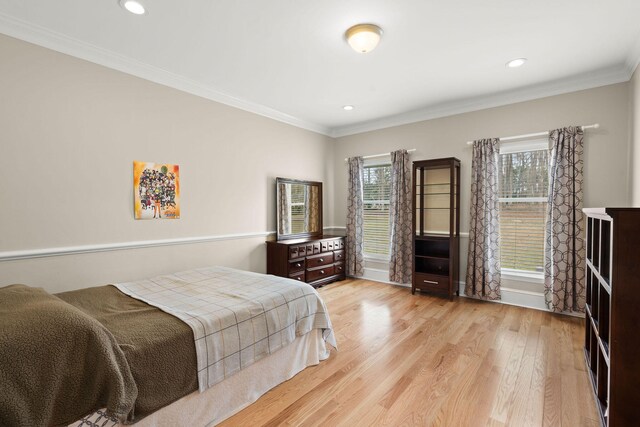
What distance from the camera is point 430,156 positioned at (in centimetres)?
436

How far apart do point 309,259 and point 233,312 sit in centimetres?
254

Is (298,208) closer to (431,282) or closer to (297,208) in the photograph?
(297,208)

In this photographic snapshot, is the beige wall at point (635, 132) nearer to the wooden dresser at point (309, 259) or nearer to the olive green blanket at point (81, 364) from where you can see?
the wooden dresser at point (309, 259)

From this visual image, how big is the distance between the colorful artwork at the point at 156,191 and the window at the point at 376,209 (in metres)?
3.05

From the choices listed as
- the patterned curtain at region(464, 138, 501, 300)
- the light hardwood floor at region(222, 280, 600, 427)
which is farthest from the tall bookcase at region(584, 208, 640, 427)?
the patterned curtain at region(464, 138, 501, 300)

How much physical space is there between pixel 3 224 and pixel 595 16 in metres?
4.74

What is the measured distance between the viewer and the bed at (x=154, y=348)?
121 cm

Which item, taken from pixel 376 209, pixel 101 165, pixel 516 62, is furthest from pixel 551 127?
pixel 101 165

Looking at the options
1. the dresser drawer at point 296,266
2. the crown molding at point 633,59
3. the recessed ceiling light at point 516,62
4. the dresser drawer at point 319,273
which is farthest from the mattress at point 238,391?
the crown molding at point 633,59

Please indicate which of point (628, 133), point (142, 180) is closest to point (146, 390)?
point (142, 180)

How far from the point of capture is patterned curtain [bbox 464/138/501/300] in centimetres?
377

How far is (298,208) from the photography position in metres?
4.73

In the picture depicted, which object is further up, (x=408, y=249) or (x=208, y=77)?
(x=208, y=77)

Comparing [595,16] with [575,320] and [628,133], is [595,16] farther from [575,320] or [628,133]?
[575,320]
